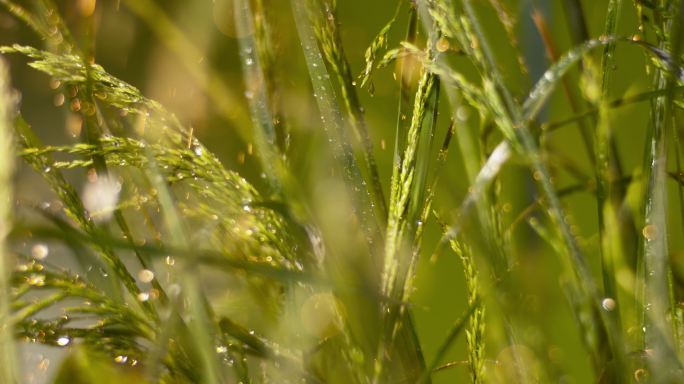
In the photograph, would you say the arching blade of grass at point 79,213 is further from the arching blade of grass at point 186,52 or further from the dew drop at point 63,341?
the arching blade of grass at point 186,52

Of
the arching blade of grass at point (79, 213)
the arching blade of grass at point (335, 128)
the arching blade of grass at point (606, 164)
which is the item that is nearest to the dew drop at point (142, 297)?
the arching blade of grass at point (79, 213)

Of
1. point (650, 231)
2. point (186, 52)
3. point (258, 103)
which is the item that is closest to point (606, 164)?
point (650, 231)

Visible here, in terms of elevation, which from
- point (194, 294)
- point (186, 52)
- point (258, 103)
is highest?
point (186, 52)

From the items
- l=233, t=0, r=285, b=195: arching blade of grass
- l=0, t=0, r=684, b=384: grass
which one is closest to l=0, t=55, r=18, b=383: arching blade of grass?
l=0, t=0, r=684, b=384: grass

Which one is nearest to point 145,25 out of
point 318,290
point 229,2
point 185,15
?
point 185,15

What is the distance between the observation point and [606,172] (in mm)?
354

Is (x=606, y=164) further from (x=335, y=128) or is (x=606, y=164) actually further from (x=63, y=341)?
(x=63, y=341)

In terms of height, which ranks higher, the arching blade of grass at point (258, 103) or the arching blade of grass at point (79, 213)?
the arching blade of grass at point (258, 103)

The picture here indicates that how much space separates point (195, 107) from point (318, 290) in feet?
1.17

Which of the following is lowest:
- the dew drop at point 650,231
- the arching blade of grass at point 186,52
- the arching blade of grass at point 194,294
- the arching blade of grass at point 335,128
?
the arching blade of grass at point 194,294

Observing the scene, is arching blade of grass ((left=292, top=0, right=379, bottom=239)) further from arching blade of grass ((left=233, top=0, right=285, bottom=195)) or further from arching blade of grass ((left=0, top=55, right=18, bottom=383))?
arching blade of grass ((left=0, top=55, right=18, bottom=383))

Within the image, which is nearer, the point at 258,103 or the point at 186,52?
the point at 258,103

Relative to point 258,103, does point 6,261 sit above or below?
below

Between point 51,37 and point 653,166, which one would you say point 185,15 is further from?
point 653,166
